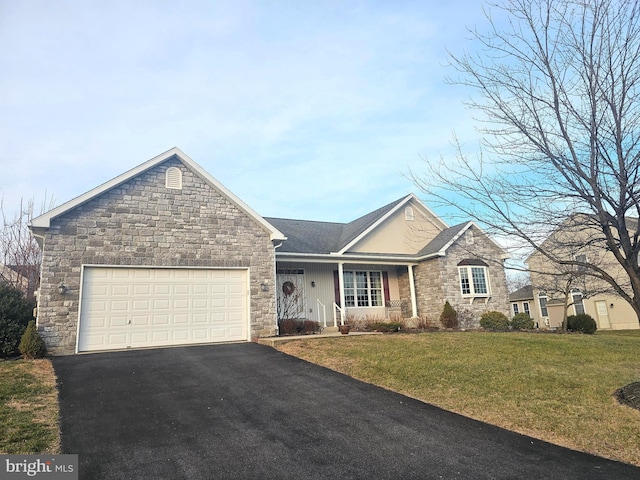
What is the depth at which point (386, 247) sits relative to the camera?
64.6 feet

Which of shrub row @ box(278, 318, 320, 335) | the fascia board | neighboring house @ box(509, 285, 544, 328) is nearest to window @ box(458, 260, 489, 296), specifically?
the fascia board

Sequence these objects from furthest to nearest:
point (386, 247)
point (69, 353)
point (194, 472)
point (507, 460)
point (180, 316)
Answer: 1. point (386, 247)
2. point (180, 316)
3. point (69, 353)
4. point (507, 460)
5. point (194, 472)

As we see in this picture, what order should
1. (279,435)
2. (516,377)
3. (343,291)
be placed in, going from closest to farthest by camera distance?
(279,435), (516,377), (343,291)

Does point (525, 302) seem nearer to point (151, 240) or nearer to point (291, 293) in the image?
point (291, 293)

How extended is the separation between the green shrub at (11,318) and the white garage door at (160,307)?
1.53 m

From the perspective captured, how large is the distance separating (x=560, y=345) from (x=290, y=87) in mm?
10749

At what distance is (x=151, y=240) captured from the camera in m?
13.2

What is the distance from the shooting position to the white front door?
1117 inches

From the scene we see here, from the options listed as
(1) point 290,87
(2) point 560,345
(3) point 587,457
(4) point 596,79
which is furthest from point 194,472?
(2) point 560,345

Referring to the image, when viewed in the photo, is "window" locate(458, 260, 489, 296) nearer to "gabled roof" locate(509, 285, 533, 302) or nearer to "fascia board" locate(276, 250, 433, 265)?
"fascia board" locate(276, 250, 433, 265)

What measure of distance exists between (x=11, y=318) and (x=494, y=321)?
56.6 ft

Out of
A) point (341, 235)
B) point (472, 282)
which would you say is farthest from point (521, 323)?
point (341, 235)

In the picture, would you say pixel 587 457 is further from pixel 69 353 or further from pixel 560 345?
pixel 69 353

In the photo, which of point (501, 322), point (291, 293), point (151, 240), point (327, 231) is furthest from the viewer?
point (327, 231)
